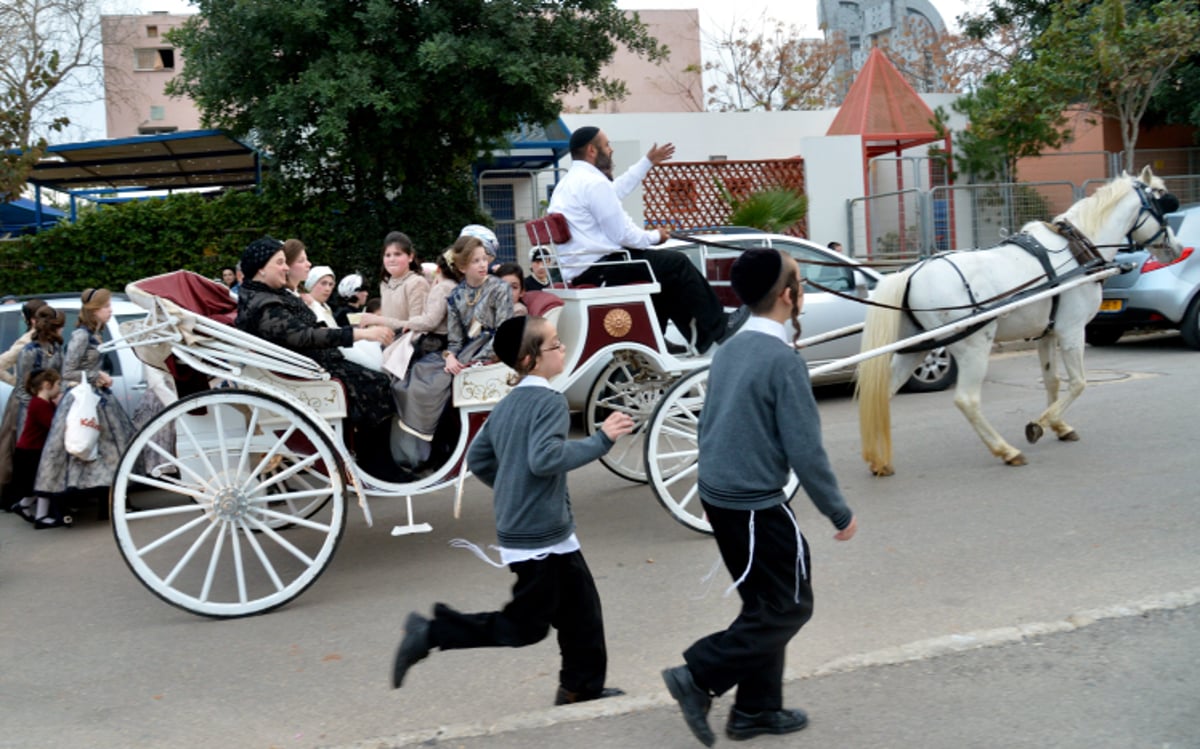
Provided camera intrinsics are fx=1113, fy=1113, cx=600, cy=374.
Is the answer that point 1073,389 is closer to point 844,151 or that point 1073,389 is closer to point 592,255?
point 592,255

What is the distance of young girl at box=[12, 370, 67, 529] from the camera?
9.09 metres

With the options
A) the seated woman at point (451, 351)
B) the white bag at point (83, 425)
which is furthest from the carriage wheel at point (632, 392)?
the white bag at point (83, 425)

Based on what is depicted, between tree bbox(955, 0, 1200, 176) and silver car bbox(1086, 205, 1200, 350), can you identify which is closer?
silver car bbox(1086, 205, 1200, 350)

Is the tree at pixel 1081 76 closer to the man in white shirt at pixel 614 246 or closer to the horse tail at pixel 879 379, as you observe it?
the horse tail at pixel 879 379

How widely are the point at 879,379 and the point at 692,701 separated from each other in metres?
4.72

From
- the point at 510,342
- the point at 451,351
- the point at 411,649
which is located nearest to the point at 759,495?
the point at 510,342

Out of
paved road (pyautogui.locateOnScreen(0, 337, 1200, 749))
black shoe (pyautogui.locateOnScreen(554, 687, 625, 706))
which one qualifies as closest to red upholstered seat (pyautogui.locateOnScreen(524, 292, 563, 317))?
paved road (pyautogui.locateOnScreen(0, 337, 1200, 749))

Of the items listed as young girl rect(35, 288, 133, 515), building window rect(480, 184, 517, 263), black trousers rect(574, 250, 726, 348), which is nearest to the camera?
black trousers rect(574, 250, 726, 348)

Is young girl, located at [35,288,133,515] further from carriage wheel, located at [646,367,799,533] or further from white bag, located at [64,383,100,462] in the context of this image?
carriage wheel, located at [646,367,799,533]

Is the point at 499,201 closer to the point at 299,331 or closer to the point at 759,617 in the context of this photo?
the point at 299,331

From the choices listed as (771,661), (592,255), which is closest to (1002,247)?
(592,255)

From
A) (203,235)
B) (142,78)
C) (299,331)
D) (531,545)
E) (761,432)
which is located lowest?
(531,545)

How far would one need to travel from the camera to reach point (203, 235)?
14.8m

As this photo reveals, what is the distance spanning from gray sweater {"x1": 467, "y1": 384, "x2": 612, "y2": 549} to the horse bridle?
685cm
